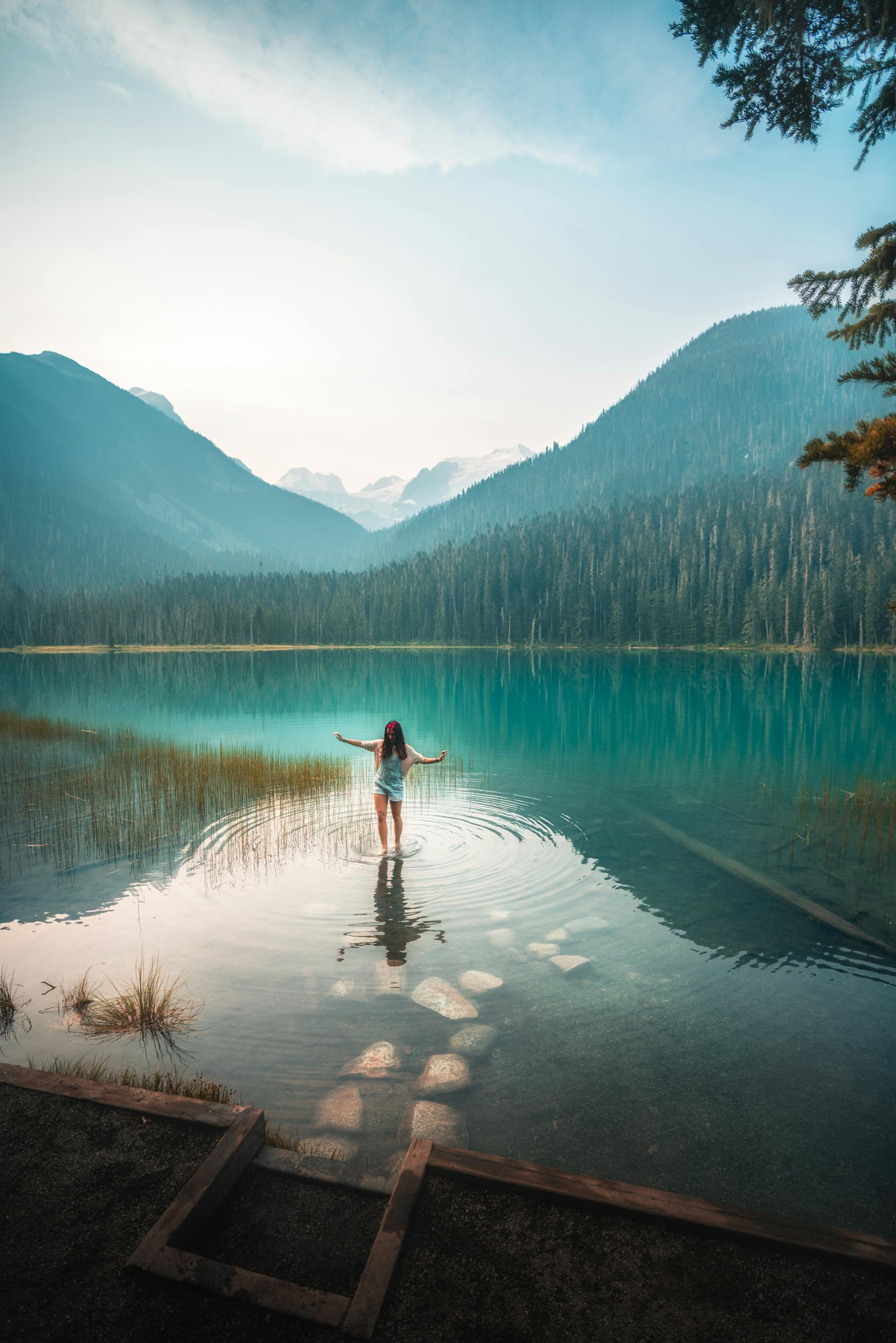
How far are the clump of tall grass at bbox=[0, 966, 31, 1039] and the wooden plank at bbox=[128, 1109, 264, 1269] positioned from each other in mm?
4717

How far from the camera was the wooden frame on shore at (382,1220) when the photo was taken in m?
3.65

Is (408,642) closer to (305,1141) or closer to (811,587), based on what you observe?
(811,587)

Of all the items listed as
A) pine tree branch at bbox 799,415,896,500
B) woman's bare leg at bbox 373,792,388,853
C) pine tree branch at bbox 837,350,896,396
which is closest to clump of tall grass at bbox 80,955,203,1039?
woman's bare leg at bbox 373,792,388,853

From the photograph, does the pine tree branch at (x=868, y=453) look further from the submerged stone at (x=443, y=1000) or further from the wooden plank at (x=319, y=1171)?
the wooden plank at (x=319, y=1171)

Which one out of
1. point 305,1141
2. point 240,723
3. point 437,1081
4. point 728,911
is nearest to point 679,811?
point 728,911

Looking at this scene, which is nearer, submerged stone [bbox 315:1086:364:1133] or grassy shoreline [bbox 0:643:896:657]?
submerged stone [bbox 315:1086:364:1133]

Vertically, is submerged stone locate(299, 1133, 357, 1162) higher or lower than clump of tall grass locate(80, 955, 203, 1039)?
higher

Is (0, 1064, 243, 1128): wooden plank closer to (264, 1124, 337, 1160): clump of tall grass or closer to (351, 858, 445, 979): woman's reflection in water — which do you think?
(264, 1124, 337, 1160): clump of tall grass

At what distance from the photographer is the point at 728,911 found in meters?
12.4

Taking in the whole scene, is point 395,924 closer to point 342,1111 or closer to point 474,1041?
point 474,1041

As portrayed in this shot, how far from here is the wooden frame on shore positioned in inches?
144

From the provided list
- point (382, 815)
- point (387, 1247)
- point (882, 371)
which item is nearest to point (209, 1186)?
point (387, 1247)

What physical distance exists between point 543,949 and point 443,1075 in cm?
363

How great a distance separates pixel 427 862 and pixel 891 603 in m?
9.87
